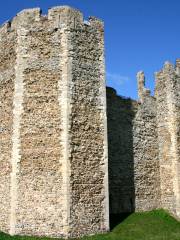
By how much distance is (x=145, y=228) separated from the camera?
14.6 meters

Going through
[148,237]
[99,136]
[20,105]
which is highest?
[20,105]

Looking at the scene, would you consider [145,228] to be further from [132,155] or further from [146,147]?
[146,147]

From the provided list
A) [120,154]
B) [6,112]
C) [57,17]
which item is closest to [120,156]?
[120,154]

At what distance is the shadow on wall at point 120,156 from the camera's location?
646 inches

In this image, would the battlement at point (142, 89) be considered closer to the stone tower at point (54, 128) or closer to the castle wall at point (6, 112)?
the stone tower at point (54, 128)

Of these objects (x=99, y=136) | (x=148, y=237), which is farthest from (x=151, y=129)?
(x=148, y=237)

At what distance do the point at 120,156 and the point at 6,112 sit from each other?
5.30 metres

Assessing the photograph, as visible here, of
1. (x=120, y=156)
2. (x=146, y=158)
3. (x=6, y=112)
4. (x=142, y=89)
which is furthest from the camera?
(x=142, y=89)

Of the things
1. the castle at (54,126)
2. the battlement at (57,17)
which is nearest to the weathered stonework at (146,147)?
the castle at (54,126)

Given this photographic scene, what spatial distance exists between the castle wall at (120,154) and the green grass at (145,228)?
0.77m

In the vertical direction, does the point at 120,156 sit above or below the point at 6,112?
below

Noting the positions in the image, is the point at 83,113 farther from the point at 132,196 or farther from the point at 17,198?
the point at 132,196

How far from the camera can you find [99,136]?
14.1 m

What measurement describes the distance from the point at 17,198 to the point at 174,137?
26.4 feet
